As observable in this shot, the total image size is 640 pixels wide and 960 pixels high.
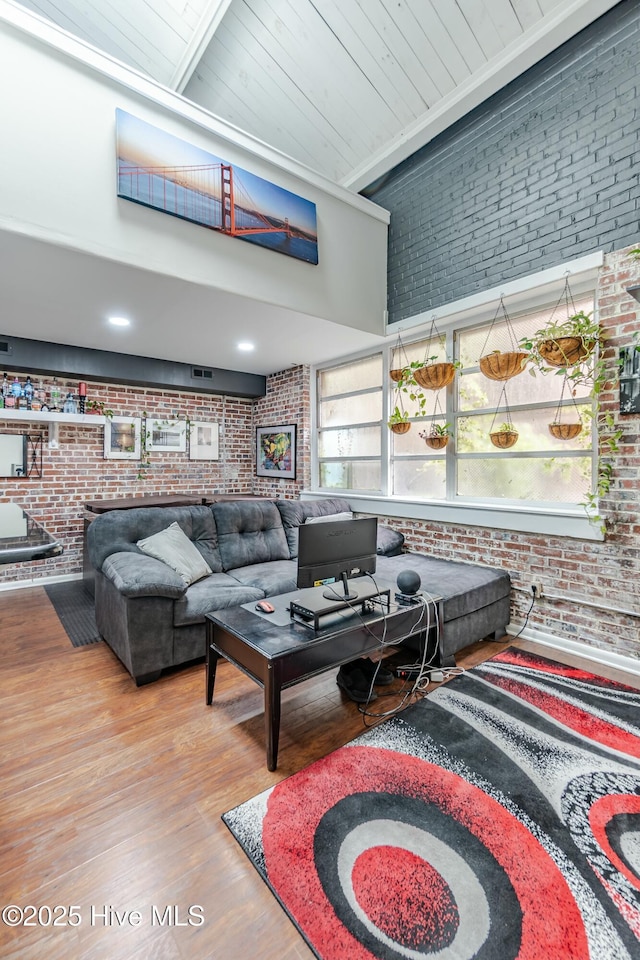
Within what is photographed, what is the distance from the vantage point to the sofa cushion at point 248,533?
3635mm

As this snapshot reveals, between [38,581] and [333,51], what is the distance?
215 inches

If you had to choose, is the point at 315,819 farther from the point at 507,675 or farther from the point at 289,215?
the point at 289,215

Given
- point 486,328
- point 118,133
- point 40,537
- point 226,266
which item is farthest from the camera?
point 486,328

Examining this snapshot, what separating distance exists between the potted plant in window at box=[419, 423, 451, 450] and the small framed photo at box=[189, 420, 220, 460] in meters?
3.12

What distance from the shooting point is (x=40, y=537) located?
1.82m

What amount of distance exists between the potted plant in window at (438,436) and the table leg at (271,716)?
261 cm

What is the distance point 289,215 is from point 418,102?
1476 mm

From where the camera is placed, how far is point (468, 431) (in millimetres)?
3682

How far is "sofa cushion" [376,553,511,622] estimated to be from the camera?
109 inches

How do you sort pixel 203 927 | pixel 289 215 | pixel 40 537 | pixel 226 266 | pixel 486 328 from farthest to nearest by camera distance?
pixel 486 328, pixel 289 215, pixel 226 266, pixel 40 537, pixel 203 927

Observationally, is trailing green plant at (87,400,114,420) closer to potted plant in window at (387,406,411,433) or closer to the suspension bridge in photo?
the suspension bridge in photo

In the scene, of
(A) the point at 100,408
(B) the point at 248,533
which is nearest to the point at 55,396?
(A) the point at 100,408

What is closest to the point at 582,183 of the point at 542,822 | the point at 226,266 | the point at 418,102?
the point at 418,102

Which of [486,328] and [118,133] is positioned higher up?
[118,133]
